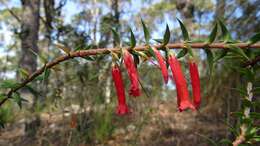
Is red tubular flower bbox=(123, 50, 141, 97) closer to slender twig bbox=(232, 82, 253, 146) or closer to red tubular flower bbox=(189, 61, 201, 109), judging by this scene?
red tubular flower bbox=(189, 61, 201, 109)

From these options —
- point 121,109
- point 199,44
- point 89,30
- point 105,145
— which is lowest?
point 105,145

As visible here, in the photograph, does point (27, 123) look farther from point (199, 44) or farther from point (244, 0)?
point (199, 44)

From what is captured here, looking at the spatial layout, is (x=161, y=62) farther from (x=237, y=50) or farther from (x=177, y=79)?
(x=237, y=50)

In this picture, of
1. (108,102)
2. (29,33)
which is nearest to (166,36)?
(108,102)

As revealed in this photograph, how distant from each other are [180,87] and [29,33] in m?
6.20

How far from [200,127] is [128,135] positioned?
113 centimetres

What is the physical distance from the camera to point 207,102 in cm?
637

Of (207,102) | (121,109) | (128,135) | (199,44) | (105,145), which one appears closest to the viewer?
(199,44)

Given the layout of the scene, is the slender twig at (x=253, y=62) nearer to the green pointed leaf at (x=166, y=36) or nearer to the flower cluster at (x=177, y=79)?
the flower cluster at (x=177, y=79)

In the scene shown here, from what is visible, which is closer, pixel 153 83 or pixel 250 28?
pixel 250 28

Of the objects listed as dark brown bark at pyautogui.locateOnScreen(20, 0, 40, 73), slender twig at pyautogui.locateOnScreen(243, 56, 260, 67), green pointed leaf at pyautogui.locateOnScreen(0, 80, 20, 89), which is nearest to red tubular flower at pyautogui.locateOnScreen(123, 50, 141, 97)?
slender twig at pyautogui.locateOnScreen(243, 56, 260, 67)

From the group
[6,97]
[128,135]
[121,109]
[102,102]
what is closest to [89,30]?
[102,102]

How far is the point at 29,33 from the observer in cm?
721

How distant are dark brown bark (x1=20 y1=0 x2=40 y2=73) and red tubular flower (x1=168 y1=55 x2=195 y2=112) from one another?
586 cm
